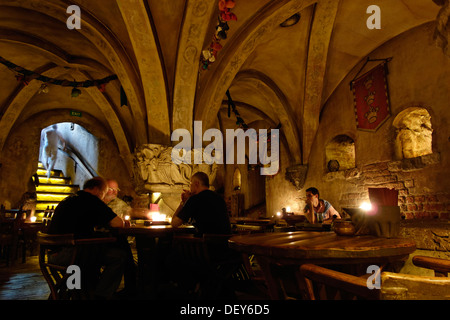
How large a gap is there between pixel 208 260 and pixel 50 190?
35.7ft

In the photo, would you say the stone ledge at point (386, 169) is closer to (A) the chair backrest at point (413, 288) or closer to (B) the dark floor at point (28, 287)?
(B) the dark floor at point (28, 287)

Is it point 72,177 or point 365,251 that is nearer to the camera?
point 365,251

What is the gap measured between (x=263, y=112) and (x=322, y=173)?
3.41 meters

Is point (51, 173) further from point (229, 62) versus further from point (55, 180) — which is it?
point (229, 62)

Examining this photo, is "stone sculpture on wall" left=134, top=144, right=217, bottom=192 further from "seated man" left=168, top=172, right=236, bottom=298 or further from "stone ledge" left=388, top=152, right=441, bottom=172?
"stone ledge" left=388, top=152, right=441, bottom=172

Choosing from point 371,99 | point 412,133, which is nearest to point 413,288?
point 412,133

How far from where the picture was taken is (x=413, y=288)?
0.93m

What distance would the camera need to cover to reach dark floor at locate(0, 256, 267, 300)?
305cm

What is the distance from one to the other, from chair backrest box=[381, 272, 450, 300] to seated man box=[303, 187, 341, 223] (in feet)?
9.54

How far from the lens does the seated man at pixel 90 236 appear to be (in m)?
2.31

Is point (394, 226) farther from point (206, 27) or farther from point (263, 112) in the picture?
point (263, 112)

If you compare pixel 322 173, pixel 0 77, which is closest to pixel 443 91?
pixel 322 173

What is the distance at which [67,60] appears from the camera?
7.48 meters

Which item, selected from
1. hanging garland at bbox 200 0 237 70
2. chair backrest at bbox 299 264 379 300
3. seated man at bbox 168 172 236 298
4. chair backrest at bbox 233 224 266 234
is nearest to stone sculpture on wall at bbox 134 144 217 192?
hanging garland at bbox 200 0 237 70
